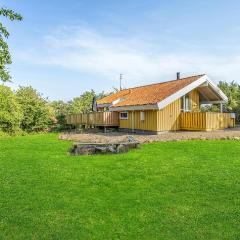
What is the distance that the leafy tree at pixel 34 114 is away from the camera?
1281 inches

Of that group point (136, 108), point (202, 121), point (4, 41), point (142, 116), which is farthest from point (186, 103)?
point (4, 41)

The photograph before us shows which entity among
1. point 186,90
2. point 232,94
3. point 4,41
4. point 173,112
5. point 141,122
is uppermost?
point 232,94

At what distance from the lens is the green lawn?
16.1ft

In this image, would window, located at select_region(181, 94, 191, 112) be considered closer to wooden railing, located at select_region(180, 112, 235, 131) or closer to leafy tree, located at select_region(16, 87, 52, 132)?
wooden railing, located at select_region(180, 112, 235, 131)

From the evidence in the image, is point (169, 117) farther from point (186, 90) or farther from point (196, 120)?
point (186, 90)

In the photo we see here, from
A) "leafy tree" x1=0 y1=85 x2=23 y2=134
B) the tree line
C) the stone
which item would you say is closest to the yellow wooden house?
the stone

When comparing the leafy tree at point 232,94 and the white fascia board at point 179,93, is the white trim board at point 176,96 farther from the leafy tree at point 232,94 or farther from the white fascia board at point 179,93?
the leafy tree at point 232,94

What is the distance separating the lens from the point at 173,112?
22.4 m

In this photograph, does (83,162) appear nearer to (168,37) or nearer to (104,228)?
(104,228)

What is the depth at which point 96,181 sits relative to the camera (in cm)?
792

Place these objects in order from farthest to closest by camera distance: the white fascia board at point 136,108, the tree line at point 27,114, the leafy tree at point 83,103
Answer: the leafy tree at point 83,103
the tree line at point 27,114
the white fascia board at point 136,108

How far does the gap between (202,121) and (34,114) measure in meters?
19.1

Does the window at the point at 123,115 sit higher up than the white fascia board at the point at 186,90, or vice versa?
the white fascia board at the point at 186,90

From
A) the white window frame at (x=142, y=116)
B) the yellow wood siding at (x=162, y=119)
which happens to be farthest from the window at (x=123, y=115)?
the white window frame at (x=142, y=116)
